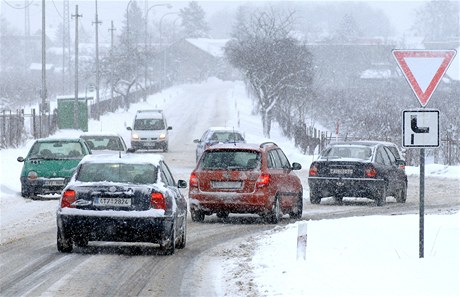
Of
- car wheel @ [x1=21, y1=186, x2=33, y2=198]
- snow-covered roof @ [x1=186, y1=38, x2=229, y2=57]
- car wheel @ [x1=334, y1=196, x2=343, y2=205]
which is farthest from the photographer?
snow-covered roof @ [x1=186, y1=38, x2=229, y2=57]

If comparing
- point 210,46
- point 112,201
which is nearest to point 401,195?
point 112,201

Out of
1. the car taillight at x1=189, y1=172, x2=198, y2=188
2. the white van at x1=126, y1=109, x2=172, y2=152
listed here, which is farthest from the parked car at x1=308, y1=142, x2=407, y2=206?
the white van at x1=126, y1=109, x2=172, y2=152

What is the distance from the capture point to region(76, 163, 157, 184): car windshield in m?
15.4

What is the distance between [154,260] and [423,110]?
428 centimetres

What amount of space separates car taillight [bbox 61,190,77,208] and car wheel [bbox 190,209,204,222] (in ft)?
18.5

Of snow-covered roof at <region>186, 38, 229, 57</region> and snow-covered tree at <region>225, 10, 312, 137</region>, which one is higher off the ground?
snow-covered roof at <region>186, 38, 229, 57</region>

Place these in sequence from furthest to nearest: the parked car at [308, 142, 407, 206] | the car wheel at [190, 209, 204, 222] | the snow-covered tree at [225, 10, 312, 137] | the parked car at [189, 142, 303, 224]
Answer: the snow-covered tree at [225, 10, 312, 137]
the parked car at [308, 142, 407, 206]
the car wheel at [190, 209, 204, 222]
the parked car at [189, 142, 303, 224]

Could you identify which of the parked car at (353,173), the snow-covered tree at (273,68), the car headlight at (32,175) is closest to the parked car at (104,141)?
the car headlight at (32,175)

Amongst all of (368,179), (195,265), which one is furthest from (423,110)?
(368,179)

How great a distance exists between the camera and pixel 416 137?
12297 mm

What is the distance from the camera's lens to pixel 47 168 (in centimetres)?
2578

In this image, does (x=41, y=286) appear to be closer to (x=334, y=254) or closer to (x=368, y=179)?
(x=334, y=254)

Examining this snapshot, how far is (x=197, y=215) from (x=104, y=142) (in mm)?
13557

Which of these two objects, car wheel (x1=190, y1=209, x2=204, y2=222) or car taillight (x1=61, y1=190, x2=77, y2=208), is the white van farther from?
car taillight (x1=61, y1=190, x2=77, y2=208)
